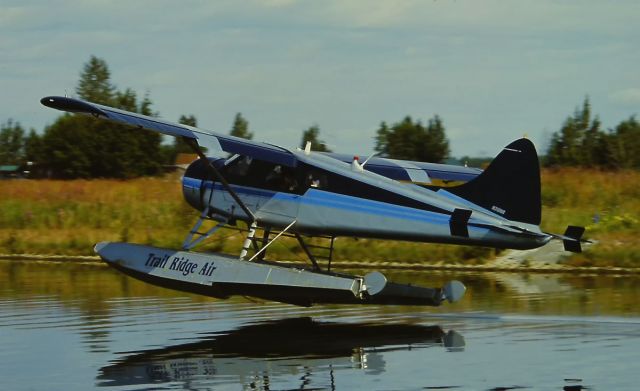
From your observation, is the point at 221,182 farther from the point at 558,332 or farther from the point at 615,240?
the point at 615,240

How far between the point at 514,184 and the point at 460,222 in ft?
2.80

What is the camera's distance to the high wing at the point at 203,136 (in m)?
16.2

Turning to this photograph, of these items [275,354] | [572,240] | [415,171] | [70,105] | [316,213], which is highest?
[70,105]

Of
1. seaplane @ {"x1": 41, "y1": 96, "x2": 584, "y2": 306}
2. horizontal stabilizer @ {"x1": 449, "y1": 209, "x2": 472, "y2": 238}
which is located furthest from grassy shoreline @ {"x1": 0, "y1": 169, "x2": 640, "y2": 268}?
horizontal stabilizer @ {"x1": 449, "y1": 209, "x2": 472, "y2": 238}

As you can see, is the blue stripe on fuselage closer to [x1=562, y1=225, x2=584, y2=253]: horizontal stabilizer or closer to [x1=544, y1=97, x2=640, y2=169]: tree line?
[x1=562, y1=225, x2=584, y2=253]: horizontal stabilizer

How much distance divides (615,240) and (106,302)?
11.1m

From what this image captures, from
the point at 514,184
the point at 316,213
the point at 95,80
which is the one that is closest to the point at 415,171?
the point at 316,213

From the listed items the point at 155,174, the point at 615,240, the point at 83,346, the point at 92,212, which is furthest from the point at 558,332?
the point at 155,174

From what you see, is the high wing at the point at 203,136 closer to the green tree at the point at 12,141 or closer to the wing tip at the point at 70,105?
the wing tip at the point at 70,105

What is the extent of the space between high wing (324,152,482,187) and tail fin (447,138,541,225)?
406 cm

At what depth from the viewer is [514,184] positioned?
1548cm

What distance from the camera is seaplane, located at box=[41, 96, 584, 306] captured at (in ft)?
50.6

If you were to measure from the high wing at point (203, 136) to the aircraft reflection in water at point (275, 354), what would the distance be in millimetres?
2369

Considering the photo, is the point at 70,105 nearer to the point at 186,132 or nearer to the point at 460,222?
the point at 186,132
